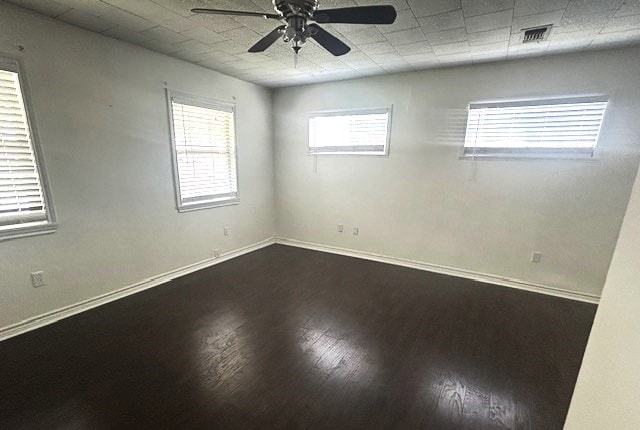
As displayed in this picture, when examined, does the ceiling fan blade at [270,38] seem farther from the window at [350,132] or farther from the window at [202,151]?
the window at [350,132]

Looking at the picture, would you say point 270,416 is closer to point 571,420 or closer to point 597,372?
point 571,420

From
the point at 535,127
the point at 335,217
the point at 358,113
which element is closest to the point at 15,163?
the point at 335,217

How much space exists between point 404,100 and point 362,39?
4.21 feet

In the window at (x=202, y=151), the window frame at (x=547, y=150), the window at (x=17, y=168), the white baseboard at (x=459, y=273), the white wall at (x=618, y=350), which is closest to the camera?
the white wall at (x=618, y=350)

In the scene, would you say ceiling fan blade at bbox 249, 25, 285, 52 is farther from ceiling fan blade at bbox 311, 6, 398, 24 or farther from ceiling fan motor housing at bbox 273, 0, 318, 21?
ceiling fan blade at bbox 311, 6, 398, 24

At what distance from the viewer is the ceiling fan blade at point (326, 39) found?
66.2 inches

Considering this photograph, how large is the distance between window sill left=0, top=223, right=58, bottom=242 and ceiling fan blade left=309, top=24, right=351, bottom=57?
2.62 meters

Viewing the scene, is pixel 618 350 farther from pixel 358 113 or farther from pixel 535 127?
pixel 358 113

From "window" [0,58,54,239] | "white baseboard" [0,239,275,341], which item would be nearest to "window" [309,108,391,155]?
"white baseboard" [0,239,275,341]

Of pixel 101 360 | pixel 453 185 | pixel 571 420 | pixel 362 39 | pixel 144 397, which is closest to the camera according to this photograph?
pixel 571 420

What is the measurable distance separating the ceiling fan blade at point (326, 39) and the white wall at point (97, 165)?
2.08 metres

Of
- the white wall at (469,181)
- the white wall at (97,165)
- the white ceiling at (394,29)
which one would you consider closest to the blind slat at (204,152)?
the white wall at (97,165)

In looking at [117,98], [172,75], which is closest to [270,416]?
[117,98]

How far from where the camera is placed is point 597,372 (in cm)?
77
